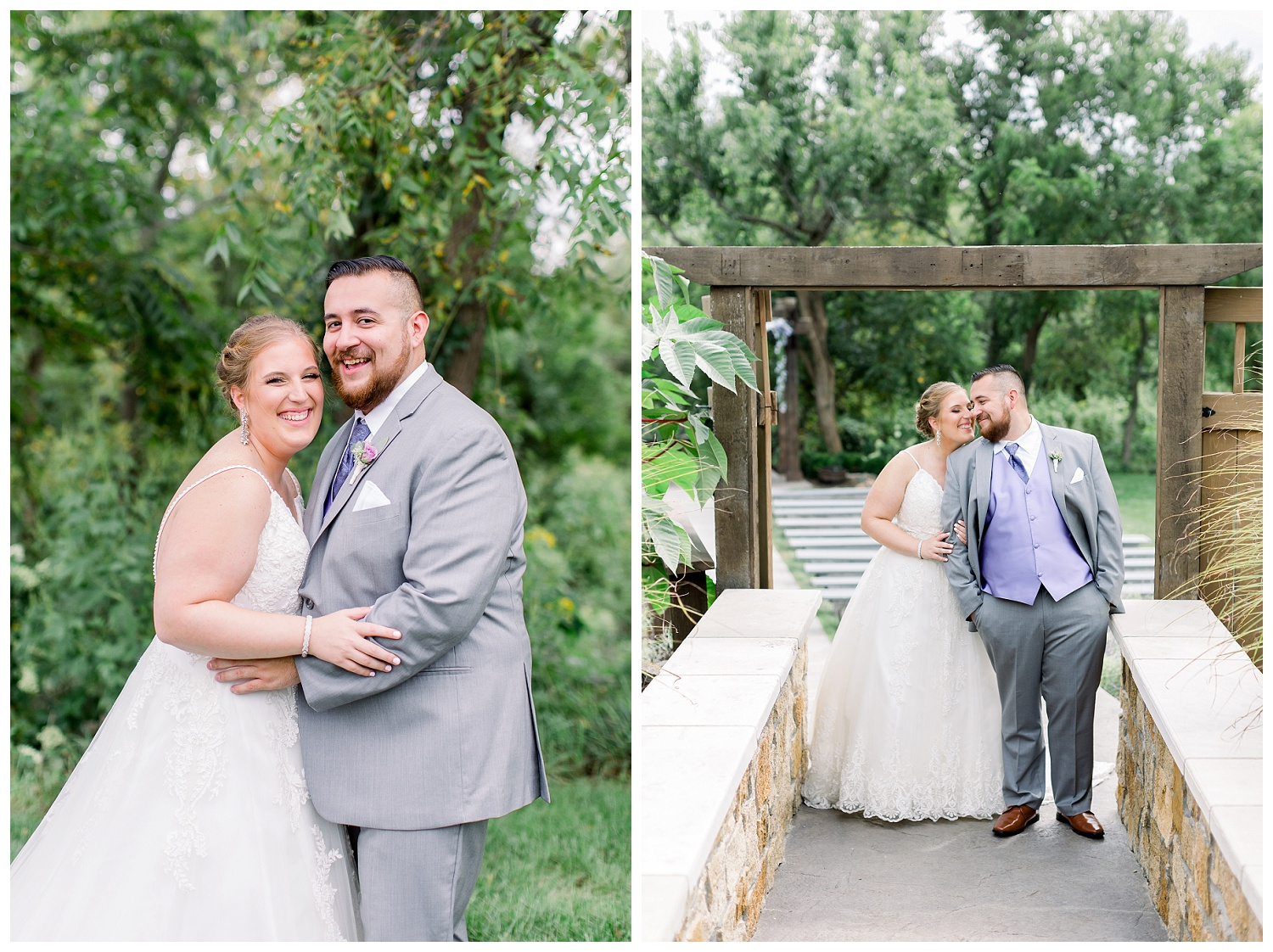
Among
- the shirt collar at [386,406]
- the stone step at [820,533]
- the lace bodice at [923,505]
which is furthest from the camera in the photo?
the stone step at [820,533]

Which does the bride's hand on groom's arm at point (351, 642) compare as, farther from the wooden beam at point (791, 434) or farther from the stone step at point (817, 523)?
the wooden beam at point (791, 434)

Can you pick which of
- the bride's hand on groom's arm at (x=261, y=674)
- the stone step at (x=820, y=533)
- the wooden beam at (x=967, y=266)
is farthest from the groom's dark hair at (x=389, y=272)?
the stone step at (x=820, y=533)

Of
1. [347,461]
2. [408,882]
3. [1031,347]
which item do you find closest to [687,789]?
[408,882]

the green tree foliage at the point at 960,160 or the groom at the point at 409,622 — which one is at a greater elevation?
the green tree foliage at the point at 960,160

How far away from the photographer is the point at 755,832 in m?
3.03

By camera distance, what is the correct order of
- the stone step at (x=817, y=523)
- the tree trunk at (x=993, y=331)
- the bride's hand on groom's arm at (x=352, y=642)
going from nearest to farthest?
the bride's hand on groom's arm at (x=352, y=642)
the stone step at (x=817, y=523)
the tree trunk at (x=993, y=331)

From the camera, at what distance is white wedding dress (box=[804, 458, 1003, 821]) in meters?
3.90

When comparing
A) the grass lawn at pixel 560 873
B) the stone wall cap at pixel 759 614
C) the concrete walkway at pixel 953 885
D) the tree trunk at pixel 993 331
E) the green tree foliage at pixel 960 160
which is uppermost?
the green tree foliage at pixel 960 160

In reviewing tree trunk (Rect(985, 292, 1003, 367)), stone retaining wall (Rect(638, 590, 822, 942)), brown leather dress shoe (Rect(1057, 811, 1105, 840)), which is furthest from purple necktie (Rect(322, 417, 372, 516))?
tree trunk (Rect(985, 292, 1003, 367))

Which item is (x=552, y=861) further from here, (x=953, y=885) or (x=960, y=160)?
(x=960, y=160)

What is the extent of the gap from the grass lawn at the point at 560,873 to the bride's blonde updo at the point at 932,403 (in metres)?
2.23

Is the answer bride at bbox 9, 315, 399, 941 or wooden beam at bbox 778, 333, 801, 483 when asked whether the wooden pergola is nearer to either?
bride at bbox 9, 315, 399, 941

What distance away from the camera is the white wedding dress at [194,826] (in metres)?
2.25

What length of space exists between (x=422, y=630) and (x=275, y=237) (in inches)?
188
